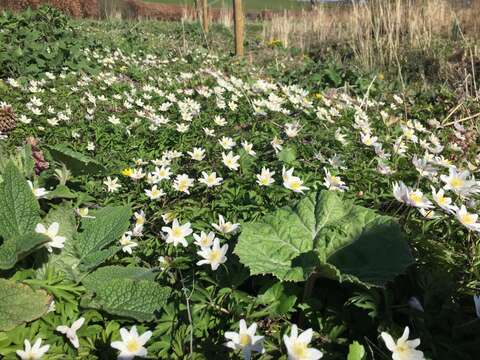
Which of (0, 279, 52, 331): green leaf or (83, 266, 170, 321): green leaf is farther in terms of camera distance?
(83, 266, 170, 321): green leaf

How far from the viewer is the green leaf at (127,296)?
1419mm

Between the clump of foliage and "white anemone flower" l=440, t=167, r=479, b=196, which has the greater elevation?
the clump of foliage

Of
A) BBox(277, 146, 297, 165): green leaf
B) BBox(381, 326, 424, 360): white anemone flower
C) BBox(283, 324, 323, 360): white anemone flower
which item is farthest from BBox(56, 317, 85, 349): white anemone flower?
BBox(277, 146, 297, 165): green leaf

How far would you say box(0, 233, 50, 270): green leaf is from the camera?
52.9 inches

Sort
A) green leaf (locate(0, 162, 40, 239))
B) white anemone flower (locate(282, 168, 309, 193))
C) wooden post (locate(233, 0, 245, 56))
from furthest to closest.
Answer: wooden post (locate(233, 0, 245, 56)), white anemone flower (locate(282, 168, 309, 193)), green leaf (locate(0, 162, 40, 239))

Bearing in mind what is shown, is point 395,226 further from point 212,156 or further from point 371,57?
point 371,57

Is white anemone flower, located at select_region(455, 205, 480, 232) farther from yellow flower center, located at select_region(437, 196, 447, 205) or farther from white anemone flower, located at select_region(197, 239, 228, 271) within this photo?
white anemone flower, located at select_region(197, 239, 228, 271)

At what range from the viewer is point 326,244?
1681mm

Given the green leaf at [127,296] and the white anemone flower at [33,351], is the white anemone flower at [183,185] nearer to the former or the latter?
the green leaf at [127,296]

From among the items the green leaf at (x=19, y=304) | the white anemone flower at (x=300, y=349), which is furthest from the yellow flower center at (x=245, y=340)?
the green leaf at (x=19, y=304)

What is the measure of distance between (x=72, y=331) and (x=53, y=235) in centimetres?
42

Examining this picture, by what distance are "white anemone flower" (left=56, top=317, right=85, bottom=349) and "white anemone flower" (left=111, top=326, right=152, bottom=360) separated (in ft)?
0.46

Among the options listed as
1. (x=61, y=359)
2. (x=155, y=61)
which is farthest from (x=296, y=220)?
(x=155, y=61)

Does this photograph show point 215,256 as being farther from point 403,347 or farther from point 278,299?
point 403,347
